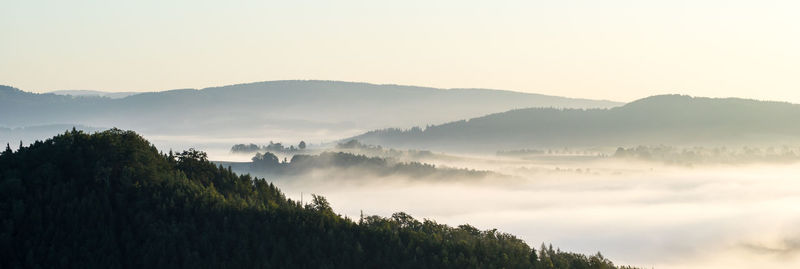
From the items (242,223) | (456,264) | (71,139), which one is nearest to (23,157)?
(71,139)

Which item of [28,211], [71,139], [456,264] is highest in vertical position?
[71,139]

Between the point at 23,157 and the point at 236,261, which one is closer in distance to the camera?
the point at 236,261

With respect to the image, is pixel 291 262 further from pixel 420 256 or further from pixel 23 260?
pixel 23 260

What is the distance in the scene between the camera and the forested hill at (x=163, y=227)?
7481 centimetres

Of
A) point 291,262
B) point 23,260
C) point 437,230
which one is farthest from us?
point 437,230

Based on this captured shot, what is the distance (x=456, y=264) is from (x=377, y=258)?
7.56 meters

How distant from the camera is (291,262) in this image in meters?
78.5

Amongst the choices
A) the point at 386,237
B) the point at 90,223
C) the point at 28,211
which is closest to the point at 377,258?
the point at 386,237

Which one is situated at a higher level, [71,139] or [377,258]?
[71,139]

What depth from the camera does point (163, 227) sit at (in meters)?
78.2

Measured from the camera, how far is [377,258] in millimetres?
82188

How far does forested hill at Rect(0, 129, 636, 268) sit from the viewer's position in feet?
245

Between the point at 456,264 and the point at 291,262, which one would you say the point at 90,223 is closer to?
the point at 291,262

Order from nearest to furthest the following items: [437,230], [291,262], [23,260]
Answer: [23,260], [291,262], [437,230]
